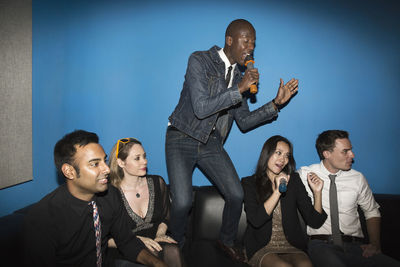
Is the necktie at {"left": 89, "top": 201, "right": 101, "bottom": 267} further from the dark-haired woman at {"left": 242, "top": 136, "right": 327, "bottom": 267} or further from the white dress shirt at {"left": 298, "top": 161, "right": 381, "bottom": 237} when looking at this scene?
the white dress shirt at {"left": 298, "top": 161, "right": 381, "bottom": 237}

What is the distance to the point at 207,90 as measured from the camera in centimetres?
202

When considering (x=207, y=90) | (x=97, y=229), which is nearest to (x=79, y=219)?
(x=97, y=229)

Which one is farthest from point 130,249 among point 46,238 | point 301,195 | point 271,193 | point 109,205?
point 301,195

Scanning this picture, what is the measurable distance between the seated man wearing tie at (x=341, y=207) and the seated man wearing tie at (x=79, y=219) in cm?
141

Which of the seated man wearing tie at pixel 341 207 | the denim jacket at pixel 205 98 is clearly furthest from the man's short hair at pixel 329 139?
the denim jacket at pixel 205 98

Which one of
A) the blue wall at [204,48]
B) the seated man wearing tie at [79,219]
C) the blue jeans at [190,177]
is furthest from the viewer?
the blue wall at [204,48]

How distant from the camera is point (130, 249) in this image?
5.33 ft

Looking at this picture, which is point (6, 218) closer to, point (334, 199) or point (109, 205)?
point (109, 205)

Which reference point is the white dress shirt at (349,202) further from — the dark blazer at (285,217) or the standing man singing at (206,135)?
the standing man singing at (206,135)

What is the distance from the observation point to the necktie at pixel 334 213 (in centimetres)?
215

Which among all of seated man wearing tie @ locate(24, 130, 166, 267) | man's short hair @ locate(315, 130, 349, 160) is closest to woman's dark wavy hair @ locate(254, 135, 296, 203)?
man's short hair @ locate(315, 130, 349, 160)

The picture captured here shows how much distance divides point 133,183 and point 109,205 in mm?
502

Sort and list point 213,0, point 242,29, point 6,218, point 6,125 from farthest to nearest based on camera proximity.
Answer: point 213,0, point 6,125, point 242,29, point 6,218

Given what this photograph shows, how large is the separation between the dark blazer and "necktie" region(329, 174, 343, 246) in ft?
0.56
